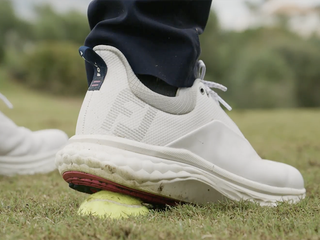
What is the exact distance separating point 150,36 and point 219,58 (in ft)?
76.2

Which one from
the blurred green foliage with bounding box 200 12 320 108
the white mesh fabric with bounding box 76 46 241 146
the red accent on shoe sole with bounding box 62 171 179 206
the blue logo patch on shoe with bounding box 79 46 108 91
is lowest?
the blurred green foliage with bounding box 200 12 320 108

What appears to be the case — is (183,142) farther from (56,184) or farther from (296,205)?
(56,184)

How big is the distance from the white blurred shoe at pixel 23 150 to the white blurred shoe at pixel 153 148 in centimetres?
77

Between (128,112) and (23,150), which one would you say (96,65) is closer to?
(128,112)

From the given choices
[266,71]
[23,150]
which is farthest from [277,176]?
[266,71]

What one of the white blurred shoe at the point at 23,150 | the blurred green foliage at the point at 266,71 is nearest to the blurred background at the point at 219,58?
the blurred green foliage at the point at 266,71

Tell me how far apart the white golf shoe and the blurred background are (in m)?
16.8

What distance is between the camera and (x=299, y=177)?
1093 millimetres

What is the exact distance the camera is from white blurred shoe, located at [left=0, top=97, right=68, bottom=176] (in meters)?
1.59

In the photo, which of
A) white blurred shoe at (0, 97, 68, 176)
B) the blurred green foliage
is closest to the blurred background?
the blurred green foliage

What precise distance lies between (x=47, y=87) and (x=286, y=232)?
18.4m

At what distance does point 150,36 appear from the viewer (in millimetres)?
974

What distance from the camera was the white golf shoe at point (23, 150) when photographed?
1.59 meters

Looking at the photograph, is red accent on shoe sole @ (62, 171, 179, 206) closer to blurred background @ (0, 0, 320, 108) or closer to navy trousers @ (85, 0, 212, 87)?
navy trousers @ (85, 0, 212, 87)
